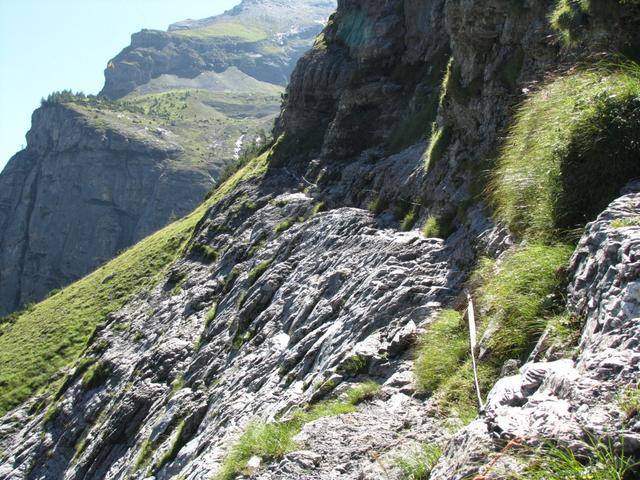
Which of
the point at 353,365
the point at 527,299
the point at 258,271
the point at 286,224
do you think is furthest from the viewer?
the point at 286,224

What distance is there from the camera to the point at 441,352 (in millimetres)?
9469

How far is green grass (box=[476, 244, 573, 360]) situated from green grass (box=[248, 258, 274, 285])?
66.1ft

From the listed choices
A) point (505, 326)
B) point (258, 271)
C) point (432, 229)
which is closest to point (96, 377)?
point (258, 271)

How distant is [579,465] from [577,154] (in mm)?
5008

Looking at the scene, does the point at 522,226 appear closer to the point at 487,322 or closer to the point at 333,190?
the point at 487,322

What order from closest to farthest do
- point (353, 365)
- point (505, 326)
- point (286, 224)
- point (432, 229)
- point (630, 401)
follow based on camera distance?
point (630, 401) → point (505, 326) → point (353, 365) → point (432, 229) → point (286, 224)

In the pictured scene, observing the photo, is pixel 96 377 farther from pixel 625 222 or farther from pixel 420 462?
pixel 625 222

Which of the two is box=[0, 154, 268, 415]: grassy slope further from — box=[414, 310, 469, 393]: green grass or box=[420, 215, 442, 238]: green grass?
box=[414, 310, 469, 393]: green grass

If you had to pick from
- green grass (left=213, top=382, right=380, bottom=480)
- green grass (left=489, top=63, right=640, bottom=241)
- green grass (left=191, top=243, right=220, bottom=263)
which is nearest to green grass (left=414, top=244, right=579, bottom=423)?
green grass (left=489, top=63, right=640, bottom=241)

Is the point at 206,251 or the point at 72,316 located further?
the point at 72,316

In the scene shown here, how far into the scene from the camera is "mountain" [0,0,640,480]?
5559mm

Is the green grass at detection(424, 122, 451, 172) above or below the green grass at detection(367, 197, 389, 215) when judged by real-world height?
above

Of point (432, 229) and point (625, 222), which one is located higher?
point (625, 222)

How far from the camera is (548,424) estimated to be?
4855 millimetres
